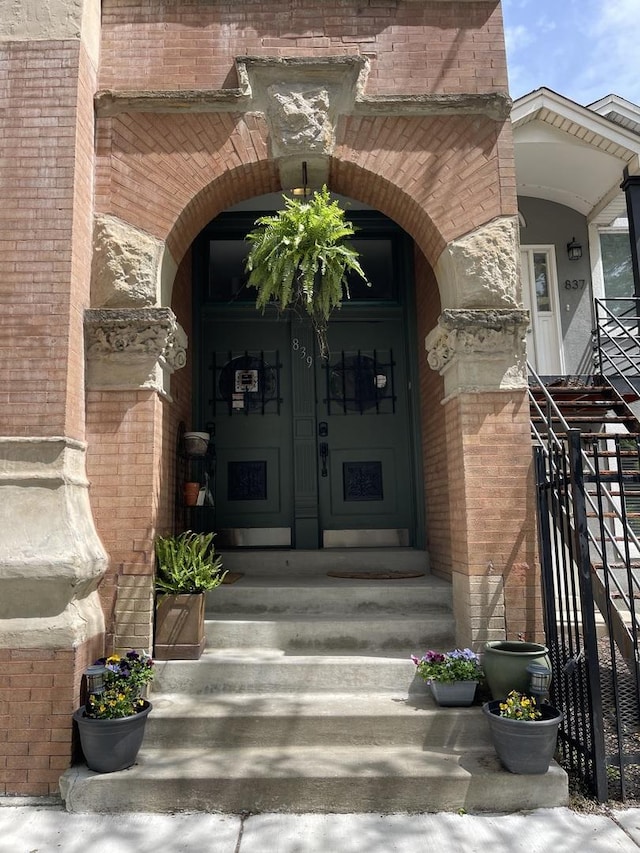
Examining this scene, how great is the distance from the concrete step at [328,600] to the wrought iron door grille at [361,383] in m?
2.36

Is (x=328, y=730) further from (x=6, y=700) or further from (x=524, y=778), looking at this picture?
(x=6, y=700)

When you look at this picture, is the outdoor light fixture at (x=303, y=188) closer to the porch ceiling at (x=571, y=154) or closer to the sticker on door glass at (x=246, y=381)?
the sticker on door glass at (x=246, y=381)

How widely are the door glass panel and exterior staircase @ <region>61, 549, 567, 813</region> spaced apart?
5663 millimetres

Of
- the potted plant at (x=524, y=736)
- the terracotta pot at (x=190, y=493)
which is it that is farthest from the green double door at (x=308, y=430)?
the potted plant at (x=524, y=736)

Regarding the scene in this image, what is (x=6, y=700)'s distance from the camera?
12.4 feet

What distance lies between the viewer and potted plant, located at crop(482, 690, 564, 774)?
3.48 meters

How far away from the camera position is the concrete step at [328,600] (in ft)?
16.5

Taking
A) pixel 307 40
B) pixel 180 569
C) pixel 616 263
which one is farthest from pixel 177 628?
pixel 616 263

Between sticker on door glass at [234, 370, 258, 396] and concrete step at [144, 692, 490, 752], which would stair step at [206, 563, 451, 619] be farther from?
sticker on door glass at [234, 370, 258, 396]

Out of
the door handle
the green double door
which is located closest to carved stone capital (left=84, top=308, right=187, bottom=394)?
the green double door

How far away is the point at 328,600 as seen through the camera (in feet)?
16.5

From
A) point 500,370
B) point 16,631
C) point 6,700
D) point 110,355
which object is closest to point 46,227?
point 110,355

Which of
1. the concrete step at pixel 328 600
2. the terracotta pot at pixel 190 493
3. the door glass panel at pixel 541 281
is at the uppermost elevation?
the door glass panel at pixel 541 281

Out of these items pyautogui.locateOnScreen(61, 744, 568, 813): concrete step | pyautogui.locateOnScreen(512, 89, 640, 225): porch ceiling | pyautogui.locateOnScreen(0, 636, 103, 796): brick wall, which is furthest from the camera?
pyautogui.locateOnScreen(512, 89, 640, 225): porch ceiling
